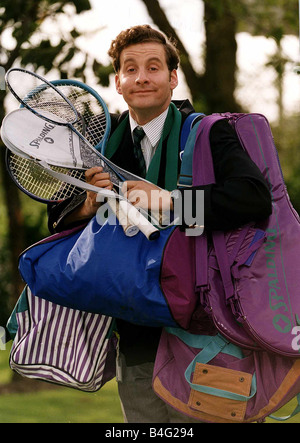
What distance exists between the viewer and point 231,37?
4766mm

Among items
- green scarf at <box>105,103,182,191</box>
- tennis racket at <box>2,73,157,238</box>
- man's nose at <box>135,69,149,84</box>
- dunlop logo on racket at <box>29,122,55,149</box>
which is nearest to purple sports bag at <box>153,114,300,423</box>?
green scarf at <box>105,103,182,191</box>

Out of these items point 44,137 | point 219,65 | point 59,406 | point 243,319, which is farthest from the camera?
point 59,406

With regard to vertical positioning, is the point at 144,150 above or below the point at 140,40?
below

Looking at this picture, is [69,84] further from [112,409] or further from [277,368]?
[112,409]

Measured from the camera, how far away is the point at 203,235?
2027 mm

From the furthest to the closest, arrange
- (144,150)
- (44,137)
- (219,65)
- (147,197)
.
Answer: (219,65) < (144,150) < (44,137) < (147,197)

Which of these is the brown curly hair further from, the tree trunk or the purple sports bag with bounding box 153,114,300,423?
the tree trunk

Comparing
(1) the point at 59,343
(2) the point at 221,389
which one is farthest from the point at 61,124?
(2) the point at 221,389

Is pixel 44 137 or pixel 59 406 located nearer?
pixel 44 137

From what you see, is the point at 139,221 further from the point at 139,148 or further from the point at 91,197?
the point at 139,148

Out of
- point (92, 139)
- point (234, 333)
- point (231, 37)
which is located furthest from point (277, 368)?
point (231, 37)

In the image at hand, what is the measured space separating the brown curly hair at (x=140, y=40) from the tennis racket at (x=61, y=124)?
0.54 feet

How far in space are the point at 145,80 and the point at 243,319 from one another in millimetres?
816
